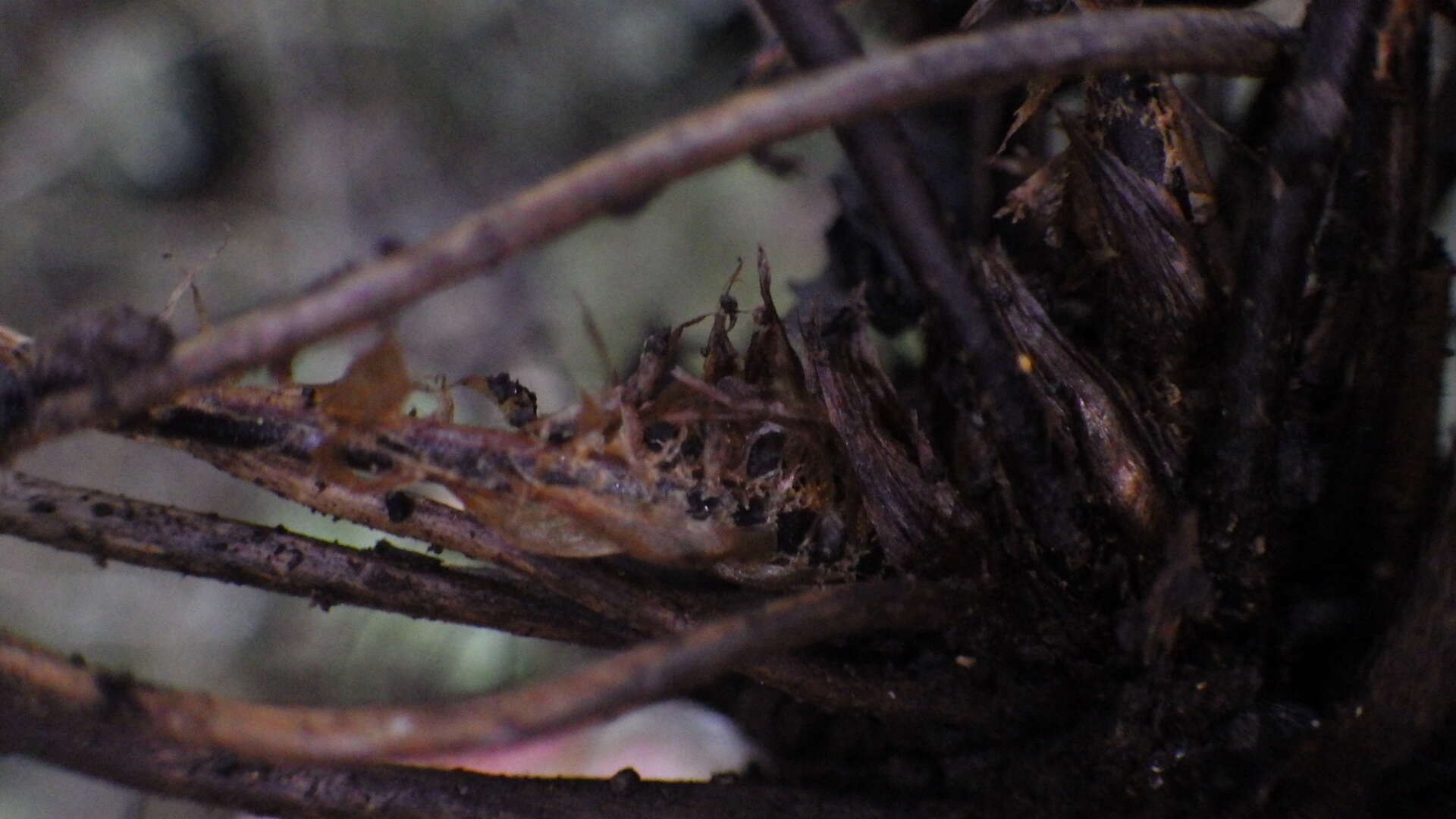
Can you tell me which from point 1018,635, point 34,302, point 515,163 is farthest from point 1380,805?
point 34,302

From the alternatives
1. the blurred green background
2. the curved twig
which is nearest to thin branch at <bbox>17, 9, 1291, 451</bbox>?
the curved twig

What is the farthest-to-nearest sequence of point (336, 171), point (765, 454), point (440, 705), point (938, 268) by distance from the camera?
point (336, 171), point (765, 454), point (938, 268), point (440, 705)

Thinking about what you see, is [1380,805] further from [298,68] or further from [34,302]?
[34,302]

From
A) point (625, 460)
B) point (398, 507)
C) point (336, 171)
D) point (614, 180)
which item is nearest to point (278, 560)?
point (398, 507)

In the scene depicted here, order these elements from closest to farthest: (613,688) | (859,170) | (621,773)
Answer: (613,688) < (859,170) < (621,773)

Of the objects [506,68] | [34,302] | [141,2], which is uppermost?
[141,2]

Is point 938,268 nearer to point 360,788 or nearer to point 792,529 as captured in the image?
point 792,529
